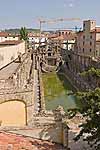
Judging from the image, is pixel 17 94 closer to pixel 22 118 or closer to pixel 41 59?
pixel 22 118

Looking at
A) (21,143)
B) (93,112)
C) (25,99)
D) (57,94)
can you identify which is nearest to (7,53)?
(57,94)

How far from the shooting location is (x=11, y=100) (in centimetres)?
1451

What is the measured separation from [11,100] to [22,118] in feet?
3.28

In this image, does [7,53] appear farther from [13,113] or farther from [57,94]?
[13,113]

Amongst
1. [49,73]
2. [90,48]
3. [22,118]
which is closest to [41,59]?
[49,73]

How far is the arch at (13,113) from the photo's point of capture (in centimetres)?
1437

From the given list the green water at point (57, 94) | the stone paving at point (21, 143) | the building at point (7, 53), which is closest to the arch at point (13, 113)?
the stone paving at point (21, 143)

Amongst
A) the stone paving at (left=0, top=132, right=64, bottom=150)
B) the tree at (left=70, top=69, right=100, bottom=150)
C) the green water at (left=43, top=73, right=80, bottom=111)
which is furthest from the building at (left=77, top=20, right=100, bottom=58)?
the tree at (left=70, top=69, right=100, bottom=150)

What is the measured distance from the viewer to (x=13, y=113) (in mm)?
14422

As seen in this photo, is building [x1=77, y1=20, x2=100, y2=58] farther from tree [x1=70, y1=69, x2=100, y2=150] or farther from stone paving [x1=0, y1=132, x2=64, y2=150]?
tree [x1=70, y1=69, x2=100, y2=150]

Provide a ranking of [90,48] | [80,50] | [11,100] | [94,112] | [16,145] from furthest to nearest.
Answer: [80,50] < [90,48] < [11,100] < [16,145] < [94,112]

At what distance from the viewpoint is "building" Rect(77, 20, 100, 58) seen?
53291 mm

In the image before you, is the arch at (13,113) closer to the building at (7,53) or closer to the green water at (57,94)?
the green water at (57,94)

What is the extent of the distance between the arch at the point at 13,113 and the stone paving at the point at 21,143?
52.4 inches
